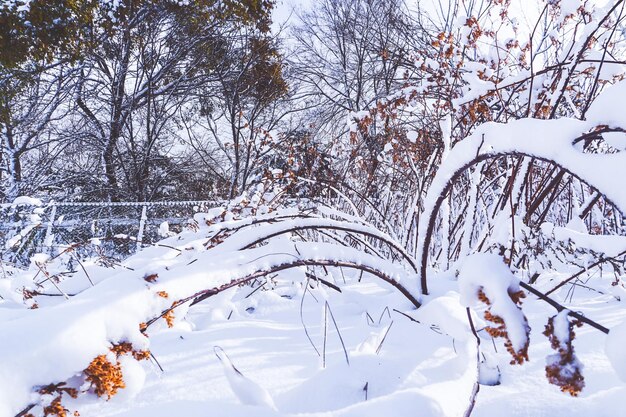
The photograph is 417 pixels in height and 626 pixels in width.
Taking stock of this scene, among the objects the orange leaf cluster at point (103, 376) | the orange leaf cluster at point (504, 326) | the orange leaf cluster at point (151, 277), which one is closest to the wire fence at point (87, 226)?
the orange leaf cluster at point (151, 277)

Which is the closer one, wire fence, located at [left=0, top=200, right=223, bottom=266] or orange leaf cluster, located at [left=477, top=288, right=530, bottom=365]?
orange leaf cluster, located at [left=477, top=288, right=530, bottom=365]

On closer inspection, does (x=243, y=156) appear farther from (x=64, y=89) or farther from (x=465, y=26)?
(x=465, y=26)

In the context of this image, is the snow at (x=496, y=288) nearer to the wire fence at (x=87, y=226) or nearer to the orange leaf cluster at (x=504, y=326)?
the orange leaf cluster at (x=504, y=326)

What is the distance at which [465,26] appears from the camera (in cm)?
262

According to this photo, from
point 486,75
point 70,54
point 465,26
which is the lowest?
point 486,75

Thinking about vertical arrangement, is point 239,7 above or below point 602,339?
above

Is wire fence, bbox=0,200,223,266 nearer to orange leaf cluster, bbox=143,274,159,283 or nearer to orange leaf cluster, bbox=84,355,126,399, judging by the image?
orange leaf cluster, bbox=143,274,159,283

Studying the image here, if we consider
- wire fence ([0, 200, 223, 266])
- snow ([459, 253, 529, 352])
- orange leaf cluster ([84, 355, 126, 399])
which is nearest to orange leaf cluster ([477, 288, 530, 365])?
snow ([459, 253, 529, 352])

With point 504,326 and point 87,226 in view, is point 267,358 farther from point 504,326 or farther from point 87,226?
point 87,226

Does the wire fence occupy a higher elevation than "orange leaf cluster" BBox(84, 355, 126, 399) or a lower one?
lower

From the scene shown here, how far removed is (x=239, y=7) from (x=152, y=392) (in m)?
9.47

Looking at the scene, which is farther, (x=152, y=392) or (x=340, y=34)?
(x=340, y=34)

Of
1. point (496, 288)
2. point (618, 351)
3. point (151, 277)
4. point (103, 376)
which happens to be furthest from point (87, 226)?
point (618, 351)

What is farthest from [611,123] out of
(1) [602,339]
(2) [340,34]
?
(2) [340,34]
